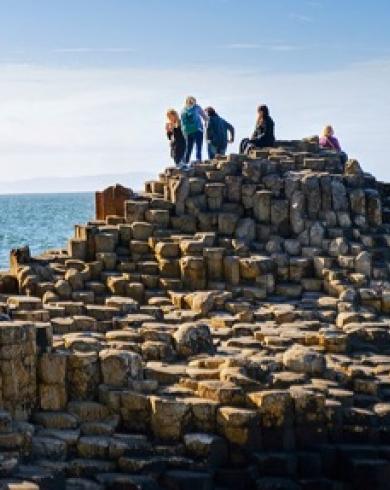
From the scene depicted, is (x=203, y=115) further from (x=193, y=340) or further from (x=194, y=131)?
(x=193, y=340)

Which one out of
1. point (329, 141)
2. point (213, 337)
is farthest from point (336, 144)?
point (213, 337)

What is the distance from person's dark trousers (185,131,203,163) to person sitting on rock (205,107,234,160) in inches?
Answer: 47.1

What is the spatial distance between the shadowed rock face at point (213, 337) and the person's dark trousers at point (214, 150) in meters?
1.21

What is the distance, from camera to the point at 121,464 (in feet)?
51.3

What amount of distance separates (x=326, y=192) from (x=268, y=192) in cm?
139

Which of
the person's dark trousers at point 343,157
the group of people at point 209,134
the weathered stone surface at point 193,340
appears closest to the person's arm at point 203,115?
the group of people at point 209,134

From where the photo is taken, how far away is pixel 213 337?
66.2 ft

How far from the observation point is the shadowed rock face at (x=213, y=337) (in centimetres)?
1603

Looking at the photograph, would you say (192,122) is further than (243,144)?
No

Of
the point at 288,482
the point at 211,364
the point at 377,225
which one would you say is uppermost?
the point at 377,225

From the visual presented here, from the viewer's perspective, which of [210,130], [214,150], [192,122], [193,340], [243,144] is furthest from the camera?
[243,144]

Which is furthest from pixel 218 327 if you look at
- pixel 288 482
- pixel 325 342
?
pixel 288 482

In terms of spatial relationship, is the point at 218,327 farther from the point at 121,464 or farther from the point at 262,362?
the point at 121,464

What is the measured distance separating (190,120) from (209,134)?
2.21 m
